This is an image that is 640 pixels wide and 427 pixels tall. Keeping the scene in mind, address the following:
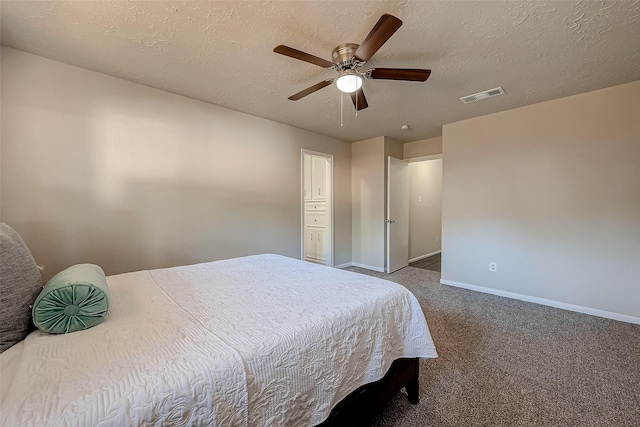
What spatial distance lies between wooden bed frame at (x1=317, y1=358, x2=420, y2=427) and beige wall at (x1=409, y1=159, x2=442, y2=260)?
13.4 feet

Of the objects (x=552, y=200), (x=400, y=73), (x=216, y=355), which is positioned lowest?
(x=216, y=355)

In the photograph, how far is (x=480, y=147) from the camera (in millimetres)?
3424

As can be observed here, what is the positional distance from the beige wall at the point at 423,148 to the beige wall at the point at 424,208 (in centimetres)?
70

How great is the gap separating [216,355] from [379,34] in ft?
5.81

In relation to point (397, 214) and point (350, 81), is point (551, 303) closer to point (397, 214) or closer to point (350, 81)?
point (397, 214)

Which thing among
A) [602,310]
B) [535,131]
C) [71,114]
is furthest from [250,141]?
[602,310]

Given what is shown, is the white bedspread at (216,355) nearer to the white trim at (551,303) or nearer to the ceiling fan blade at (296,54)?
the ceiling fan blade at (296,54)

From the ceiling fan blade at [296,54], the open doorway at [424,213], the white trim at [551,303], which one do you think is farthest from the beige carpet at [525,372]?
the open doorway at [424,213]

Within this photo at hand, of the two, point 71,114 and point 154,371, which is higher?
point 71,114

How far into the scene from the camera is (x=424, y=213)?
18.8 ft

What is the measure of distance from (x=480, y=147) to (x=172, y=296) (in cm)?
390

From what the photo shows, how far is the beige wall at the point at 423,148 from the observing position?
437 centimetres

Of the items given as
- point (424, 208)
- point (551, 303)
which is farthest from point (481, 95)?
point (424, 208)

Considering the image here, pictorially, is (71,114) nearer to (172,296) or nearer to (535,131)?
(172,296)
